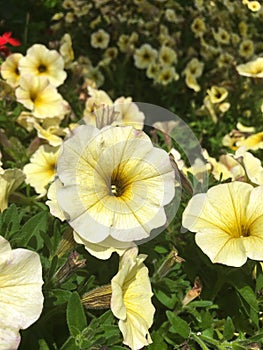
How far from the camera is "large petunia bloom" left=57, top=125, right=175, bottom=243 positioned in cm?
145

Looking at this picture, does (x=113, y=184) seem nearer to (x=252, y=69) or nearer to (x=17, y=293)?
(x=17, y=293)

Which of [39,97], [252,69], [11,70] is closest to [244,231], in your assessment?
[39,97]

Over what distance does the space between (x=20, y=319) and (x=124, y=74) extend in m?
2.46

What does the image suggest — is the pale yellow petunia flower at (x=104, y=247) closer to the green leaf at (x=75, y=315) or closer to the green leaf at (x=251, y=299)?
the green leaf at (x=75, y=315)

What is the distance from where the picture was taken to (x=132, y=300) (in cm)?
146

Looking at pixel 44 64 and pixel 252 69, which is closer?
pixel 44 64

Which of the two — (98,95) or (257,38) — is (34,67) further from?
(257,38)

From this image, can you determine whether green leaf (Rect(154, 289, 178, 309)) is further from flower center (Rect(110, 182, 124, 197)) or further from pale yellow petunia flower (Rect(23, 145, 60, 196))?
pale yellow petunia flower (Rect(23, 145, 60, 196))

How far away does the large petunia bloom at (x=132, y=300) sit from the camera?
1356mm

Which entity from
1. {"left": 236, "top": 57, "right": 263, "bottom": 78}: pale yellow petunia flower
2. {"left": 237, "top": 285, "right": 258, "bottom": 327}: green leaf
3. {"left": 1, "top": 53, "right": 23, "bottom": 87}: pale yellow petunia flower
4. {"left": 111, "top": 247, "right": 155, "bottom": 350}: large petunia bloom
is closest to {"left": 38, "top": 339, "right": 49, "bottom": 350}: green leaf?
{"left": 111, "top": 247, "right": 155, "bottom": 350}: large petunia bloom

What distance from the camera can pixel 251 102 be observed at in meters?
3.27

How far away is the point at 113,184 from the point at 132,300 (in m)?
0.28

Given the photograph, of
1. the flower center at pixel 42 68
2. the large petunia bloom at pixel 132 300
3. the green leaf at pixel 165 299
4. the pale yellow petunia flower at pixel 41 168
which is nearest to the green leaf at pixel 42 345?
the large petunia bloom at pixel 132 300

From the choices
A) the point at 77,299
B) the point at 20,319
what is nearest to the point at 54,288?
the point at 77,299
